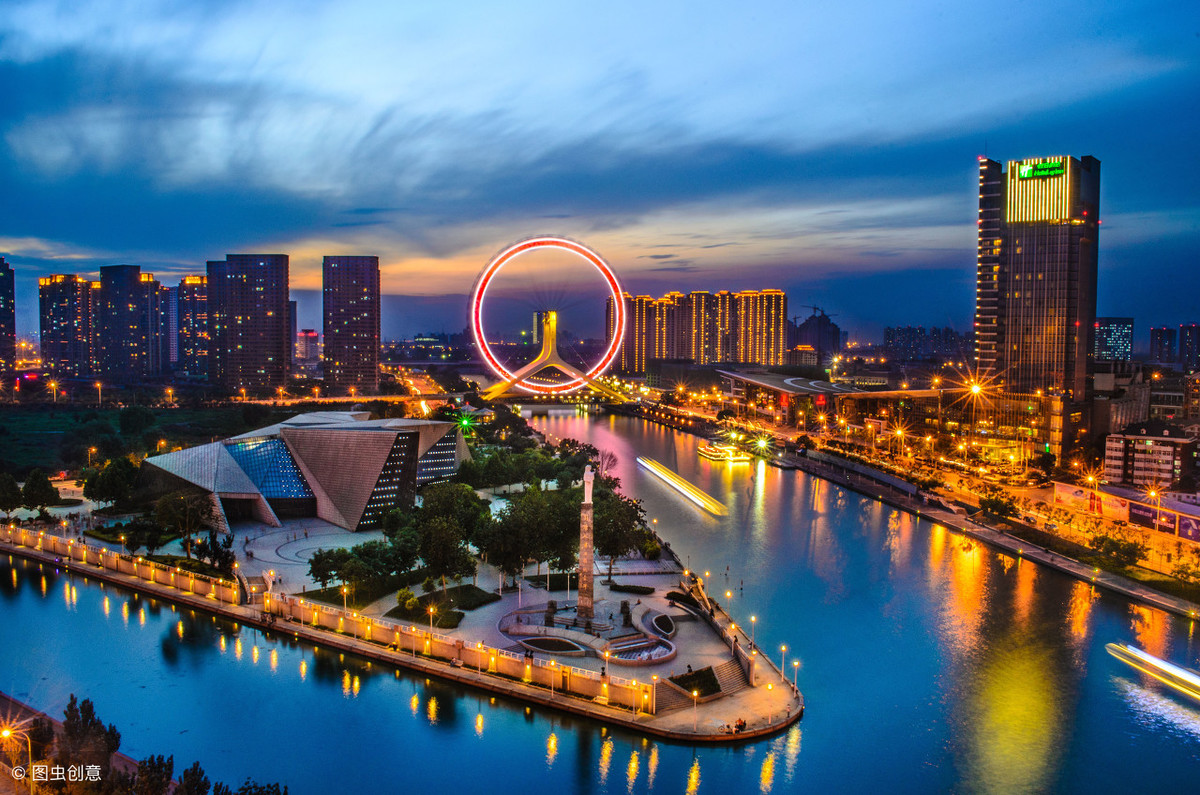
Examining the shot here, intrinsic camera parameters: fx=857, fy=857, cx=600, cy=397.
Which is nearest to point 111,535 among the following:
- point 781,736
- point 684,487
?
point 781,736

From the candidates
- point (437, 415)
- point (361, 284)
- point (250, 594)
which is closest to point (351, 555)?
point (250, 594)

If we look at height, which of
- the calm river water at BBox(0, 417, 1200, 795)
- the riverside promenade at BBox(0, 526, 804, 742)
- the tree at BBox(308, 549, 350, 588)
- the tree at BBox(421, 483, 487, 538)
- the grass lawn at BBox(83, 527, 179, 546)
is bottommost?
the calm river water at BBox(0, 417, 1200, 795)

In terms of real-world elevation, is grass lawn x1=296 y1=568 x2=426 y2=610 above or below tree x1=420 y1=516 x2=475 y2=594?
below

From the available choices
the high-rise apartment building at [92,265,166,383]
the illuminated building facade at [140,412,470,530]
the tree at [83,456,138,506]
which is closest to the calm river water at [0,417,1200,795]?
the tree at [83,456,138,506]

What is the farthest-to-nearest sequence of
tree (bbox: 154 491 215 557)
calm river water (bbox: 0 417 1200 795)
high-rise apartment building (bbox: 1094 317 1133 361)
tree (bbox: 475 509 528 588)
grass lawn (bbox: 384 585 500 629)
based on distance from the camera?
high-rise apartment building (bbox: 1094 317 1133 361) < tree (bbox: 154 491 215 557) < tree (bbox: 475 509 528 588) < grass lawn (bbox: 384 585 500 629) < calm river water (bbox: 0 417 1200 795)

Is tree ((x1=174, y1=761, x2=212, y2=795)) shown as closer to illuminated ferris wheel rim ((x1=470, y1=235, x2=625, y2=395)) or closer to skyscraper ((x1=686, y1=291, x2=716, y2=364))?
illuminated ferris wheel rim ((x1=470, y1=235, x2=625, y2=395))

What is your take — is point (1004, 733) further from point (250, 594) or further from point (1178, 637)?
point (250, 594)

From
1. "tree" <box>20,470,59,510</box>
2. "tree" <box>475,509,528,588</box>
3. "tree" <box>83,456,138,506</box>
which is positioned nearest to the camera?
"tree" <box>475,509,528,588</box>

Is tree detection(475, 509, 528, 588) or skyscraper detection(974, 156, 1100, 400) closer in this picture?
tree detection(475, 509, 528, 588)
